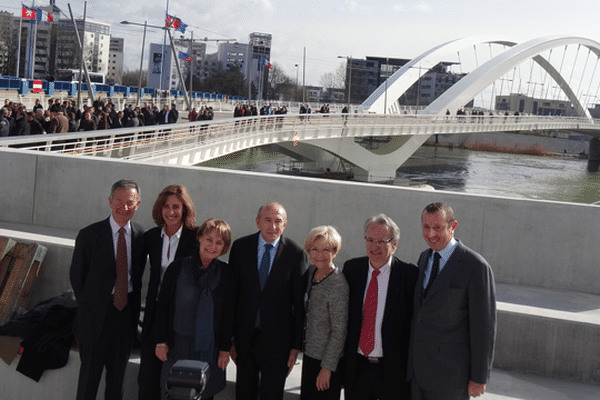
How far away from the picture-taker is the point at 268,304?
385cm

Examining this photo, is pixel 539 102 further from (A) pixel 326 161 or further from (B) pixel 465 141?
(A) pixel 326 161

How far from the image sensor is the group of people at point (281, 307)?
341cm

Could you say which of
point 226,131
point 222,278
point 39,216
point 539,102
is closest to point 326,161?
point 226,131

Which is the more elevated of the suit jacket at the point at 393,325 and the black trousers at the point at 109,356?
the suit jacket at the point at 393,325

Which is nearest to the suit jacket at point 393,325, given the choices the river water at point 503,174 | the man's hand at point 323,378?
the man's hand at point 323,378

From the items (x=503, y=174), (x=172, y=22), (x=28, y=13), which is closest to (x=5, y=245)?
(x=28, y=13)

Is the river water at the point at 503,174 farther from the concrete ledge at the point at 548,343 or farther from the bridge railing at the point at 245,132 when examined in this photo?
the concrete ledge at the point at 548,343

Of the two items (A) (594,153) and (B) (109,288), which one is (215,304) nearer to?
(B) (109,288)

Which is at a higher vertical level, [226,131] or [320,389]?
[226,131]

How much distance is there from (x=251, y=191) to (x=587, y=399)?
3414 mm

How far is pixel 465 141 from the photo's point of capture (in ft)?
301

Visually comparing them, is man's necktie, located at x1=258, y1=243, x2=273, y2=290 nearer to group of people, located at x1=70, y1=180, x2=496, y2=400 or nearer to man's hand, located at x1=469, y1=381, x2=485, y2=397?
group of people, located at x1=70, y1=180, x2=496, y2=400

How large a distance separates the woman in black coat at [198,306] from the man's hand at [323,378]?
0.59 m

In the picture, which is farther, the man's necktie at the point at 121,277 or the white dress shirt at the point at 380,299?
the man's necktie at the point at 121,277
